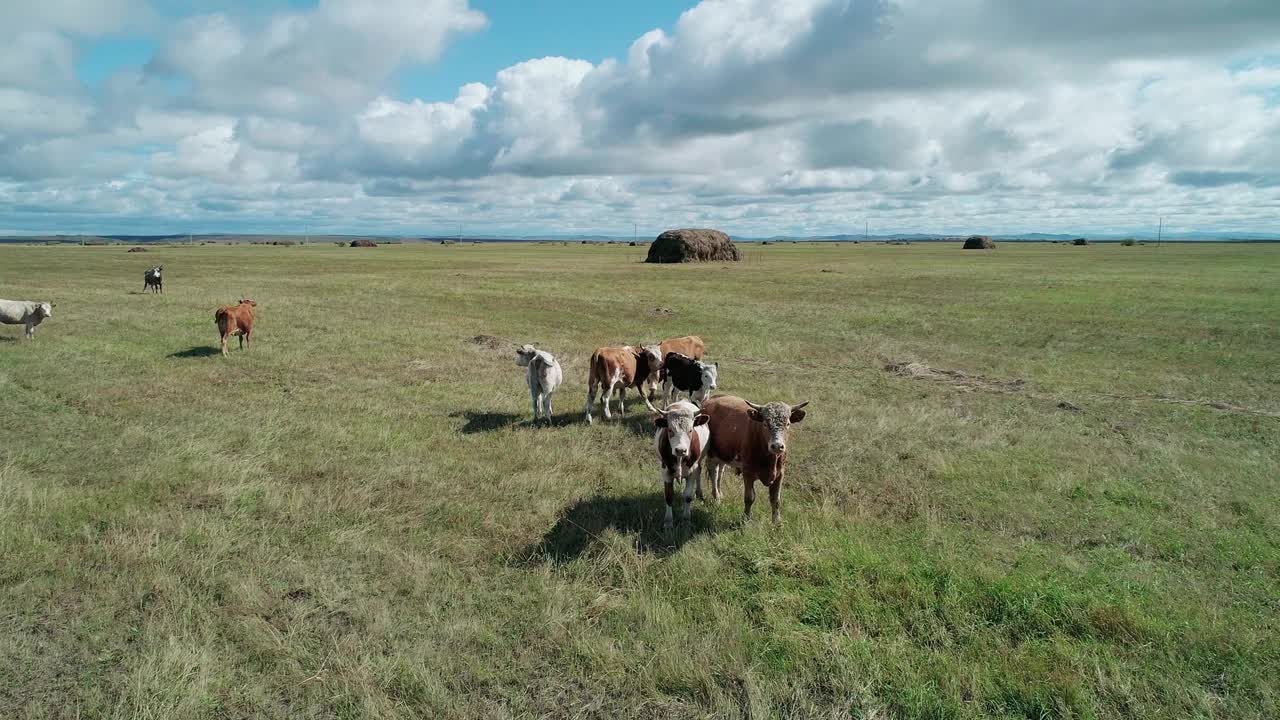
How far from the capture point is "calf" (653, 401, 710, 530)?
7.90m

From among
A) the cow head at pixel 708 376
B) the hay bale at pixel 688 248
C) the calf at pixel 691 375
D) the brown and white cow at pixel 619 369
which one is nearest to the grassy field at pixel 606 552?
the brown and white cow at pixel 619 369

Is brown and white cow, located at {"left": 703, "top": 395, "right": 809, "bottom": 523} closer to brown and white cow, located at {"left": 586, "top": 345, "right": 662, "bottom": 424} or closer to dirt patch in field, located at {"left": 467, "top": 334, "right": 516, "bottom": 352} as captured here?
brown and white cow, located at {"left": 586, "top": 345, "right": 662, "bottom": 424}

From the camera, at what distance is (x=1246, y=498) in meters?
8.88

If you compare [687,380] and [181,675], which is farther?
[687,380]

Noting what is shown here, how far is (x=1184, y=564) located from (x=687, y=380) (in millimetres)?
8065

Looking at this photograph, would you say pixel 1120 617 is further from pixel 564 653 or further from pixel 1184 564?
pixel 564 653

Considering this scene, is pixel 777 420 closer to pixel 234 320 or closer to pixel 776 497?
pixel 776 497

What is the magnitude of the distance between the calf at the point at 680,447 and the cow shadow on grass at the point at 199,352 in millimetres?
15937

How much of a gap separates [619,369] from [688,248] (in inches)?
2505

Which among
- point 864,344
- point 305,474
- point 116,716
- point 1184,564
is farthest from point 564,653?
point 864,344

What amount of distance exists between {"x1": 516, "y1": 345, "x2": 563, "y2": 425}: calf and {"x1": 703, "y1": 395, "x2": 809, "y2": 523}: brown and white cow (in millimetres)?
4307

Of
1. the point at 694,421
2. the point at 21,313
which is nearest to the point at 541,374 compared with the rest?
the point at 694,421

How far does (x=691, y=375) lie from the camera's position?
13156 millimetres

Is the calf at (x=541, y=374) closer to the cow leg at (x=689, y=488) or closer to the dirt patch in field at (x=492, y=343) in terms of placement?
the cow leg at (x=689, y=488)
